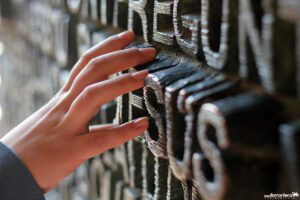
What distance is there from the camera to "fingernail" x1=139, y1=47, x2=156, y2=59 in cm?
74

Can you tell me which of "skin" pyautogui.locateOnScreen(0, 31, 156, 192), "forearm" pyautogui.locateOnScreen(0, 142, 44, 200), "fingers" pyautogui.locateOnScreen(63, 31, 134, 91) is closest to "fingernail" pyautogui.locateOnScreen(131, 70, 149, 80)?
"skin" pyautogui.locateOnScreen(0, 31, 156, 192)

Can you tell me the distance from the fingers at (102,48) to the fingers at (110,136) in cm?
11

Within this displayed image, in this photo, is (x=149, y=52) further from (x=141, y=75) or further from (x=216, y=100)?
(x=216, y=100)

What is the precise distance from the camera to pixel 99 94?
2.33 ft

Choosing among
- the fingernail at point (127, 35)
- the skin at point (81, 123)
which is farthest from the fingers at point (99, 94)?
the fingernail at point (127, 35)

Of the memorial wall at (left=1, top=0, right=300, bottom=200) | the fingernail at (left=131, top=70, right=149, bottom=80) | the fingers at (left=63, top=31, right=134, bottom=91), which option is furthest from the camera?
the fingers at (left=63, top=31, right=134, bottom=91)

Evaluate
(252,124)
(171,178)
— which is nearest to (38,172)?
(171,178)

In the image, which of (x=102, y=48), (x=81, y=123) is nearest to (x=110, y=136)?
(x=81, y=123)

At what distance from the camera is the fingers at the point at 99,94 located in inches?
27.6

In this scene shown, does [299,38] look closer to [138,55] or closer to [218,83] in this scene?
[218,83]

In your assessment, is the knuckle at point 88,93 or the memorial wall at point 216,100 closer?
the memorial wall at point 216,100

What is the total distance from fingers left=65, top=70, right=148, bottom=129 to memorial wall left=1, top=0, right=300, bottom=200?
0.02 metres

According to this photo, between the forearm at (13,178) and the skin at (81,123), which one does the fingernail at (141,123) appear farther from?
the forearm at (13,178)

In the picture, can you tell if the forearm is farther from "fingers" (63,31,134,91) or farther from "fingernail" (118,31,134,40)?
"fingernail" (118,31,134,40)
